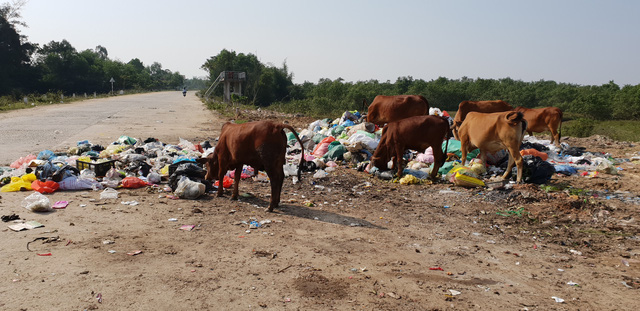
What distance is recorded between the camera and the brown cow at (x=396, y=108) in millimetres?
11609

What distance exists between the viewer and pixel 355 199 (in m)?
7.09

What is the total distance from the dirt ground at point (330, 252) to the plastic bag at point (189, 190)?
0.53ft

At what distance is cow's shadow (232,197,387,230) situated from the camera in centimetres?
571

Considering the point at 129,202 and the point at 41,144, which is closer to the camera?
the point at 129,202

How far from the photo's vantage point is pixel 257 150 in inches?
235

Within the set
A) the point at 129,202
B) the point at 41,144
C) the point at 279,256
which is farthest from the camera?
the point at 41,144

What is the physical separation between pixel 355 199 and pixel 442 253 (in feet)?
8.42

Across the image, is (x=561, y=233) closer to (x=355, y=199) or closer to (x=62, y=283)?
(x=355, y=199)

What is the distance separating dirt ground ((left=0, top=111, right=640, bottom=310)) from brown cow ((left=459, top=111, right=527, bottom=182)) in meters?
0.98

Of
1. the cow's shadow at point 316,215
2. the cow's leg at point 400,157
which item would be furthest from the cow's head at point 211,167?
the cow's leg at point 400,157

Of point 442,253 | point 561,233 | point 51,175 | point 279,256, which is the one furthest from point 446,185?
point 51,175

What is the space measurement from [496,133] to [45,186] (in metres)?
8.13

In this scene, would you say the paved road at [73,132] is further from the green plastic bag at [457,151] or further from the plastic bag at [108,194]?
the green plastic bag at [457,151]

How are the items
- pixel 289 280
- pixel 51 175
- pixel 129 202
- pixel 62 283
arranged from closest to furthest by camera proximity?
1. pixel 62 283
2. pixel 289 280
3. pixel 129 202
4. pixel 51 175
